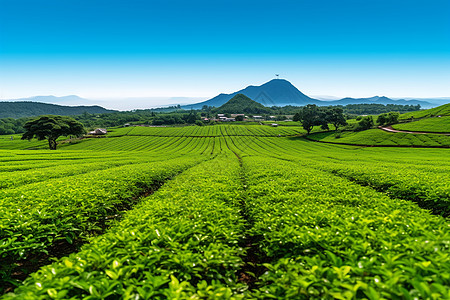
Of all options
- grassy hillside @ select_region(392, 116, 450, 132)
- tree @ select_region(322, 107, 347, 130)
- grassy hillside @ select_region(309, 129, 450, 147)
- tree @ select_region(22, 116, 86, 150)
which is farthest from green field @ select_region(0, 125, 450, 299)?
tree @ select_region(322, 107, 347, 130)

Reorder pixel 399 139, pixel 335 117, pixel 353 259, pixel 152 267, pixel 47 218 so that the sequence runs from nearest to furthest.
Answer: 1. pixel 353 259
2. pixel 152 267
3. pixel 47 218
4. pixel 399 139
5. pixel 335 117

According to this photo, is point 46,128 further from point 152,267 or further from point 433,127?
point 433,127

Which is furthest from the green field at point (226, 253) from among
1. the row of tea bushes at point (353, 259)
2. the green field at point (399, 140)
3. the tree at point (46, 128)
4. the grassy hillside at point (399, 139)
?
the grassy hillside at point (399, 139)

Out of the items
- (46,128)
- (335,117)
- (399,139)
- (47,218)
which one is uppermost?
(335,117)

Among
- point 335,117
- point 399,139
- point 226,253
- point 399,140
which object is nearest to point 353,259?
point 226,253

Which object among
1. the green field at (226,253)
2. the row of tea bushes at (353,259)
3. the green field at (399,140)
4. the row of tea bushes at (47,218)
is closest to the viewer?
the row of tea bushes at (353,259)

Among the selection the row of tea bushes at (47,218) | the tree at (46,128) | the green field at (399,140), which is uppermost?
the tree at (46,128)

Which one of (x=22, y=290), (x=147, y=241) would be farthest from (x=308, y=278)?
(x=22, y=290)

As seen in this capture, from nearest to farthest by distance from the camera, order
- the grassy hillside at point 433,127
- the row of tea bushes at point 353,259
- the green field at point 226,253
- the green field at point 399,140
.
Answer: the row of tea bushes at point 353,259, the green field at point 226,253, the green field at point 399,140, the grassy hillside at point 433,127

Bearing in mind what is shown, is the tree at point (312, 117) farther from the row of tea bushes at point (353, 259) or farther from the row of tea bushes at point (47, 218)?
the row of tea bushes at point (47, 218)

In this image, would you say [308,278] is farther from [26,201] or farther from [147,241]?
[26,201]

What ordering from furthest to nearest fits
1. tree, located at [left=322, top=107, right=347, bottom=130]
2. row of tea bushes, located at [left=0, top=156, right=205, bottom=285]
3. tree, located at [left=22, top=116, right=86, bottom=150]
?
tree, located at [left=322, top=107, right=347, bottom=130] < tree, located at [left=22, top=116, right=86, bottom=150] < row of tea bushes, located at [left=0, top=156, right=205, bottom=285]

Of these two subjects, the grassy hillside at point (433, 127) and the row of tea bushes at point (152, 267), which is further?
the grassy hillside at point (433, 127)

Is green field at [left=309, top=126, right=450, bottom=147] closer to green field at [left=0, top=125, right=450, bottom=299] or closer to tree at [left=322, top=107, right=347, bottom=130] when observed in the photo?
tree at [left=322, top=107, right=347, bottom=130]
